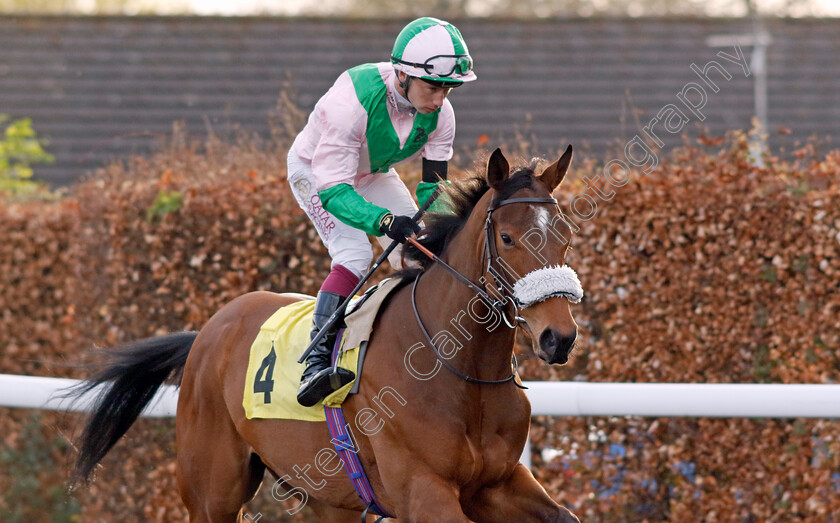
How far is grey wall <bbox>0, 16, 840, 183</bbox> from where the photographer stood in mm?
10648

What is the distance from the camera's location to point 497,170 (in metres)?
3.16

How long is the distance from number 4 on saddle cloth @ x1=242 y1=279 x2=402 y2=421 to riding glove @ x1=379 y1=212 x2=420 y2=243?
274 mm

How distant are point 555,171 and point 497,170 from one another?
0.72 ft

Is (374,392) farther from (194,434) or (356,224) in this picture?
(194,434)

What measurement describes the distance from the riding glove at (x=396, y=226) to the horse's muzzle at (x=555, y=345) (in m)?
0.77

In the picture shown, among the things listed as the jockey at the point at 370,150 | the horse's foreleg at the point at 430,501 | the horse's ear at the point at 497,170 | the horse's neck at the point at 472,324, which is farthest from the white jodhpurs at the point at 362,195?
the horse's foreleg at the point at 430,501

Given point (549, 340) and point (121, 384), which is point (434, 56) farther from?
point (121, 384)

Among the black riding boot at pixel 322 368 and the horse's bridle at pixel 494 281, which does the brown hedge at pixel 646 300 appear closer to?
the black riding boot at pixel 322 368

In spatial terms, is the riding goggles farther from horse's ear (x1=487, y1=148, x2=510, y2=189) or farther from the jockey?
horse's ear (x1=487, y1=148, x2=510, y2=189)

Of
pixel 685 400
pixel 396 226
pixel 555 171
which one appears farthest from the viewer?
pixel 685 400

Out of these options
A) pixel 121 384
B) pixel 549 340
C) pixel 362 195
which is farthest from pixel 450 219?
pixel 121 384

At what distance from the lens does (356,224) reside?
3480 mm

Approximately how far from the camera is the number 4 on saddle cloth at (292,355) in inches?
140

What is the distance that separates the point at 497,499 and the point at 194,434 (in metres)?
1.65
